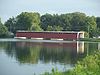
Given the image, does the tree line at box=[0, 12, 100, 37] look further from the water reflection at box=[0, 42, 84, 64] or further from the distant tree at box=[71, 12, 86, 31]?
the water reflection at box=[0, 42, 84, 64]

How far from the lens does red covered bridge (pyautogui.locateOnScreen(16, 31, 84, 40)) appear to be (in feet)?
229

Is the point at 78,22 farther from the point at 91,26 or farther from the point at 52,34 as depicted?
the point at 52,34

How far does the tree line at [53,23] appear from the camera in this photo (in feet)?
241

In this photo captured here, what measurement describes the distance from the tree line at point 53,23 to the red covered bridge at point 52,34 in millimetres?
2373

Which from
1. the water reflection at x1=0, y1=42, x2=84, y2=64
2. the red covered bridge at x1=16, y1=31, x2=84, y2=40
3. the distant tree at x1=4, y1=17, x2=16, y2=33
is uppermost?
the distant tree at x1=4, y1=17, x2=16, y2=33

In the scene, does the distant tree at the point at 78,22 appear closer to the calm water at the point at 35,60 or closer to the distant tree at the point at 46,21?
the distant tree at the point at 46,21

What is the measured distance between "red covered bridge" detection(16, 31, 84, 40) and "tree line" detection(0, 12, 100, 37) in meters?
2.37

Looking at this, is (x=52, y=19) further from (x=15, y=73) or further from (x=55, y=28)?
(x=15, y=73)

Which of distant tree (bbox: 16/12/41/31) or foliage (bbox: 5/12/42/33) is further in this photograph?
foliage (bbox: 5/12/42/33)

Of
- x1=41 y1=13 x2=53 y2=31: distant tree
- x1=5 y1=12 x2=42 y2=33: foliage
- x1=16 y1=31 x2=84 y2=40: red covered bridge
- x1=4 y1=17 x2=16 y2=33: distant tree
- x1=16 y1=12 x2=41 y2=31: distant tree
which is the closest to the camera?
x1=16 y1=31 x2=84 y2=40: red covered bridge

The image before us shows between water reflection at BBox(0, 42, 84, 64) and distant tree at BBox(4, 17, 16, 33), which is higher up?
distant tree at BBox(4, 17, 16, 33)

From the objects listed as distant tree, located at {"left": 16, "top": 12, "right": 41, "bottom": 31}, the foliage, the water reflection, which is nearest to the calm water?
the water reflection

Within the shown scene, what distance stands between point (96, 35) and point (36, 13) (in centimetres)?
1846

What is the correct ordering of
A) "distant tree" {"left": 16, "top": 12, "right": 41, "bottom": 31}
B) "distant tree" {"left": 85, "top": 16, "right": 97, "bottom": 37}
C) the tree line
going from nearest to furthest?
1. "distant tree" {"left": 85, "top": 16, "right": 97, "bottom": 37}
2. the tree line
3. "distant tree" {"left": 16, "top": 12, "right": 41, "bottom": 31}
